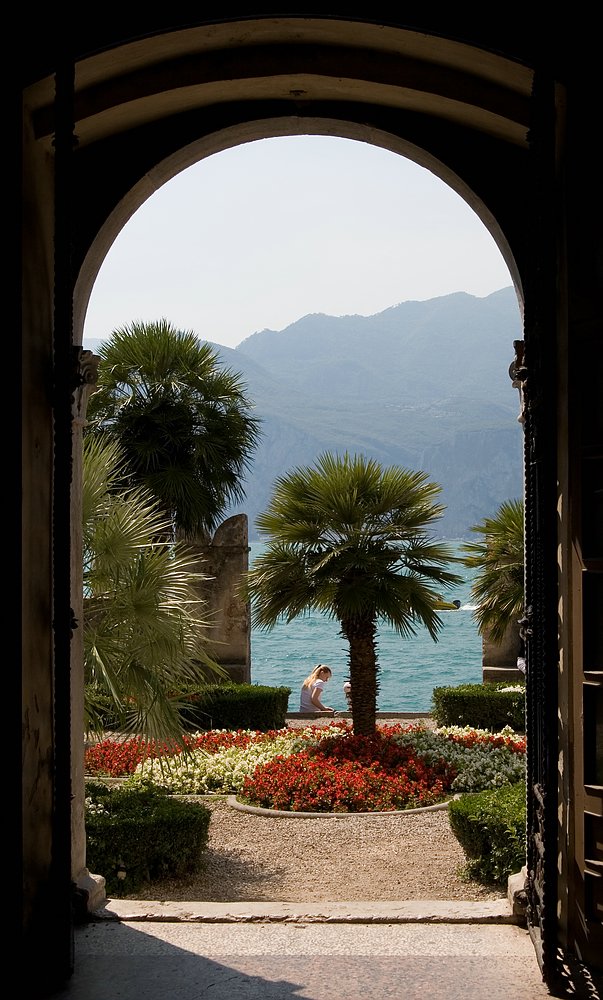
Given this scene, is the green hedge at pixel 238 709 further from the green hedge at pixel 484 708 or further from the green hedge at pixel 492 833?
the green hedge at pixel 492 833

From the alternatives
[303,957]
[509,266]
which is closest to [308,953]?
[303,957]

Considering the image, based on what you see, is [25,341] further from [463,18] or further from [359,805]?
[359,805]

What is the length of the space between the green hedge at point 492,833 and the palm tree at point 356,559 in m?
4.02

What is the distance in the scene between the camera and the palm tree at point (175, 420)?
17188 mm

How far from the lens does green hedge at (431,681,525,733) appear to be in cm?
1366

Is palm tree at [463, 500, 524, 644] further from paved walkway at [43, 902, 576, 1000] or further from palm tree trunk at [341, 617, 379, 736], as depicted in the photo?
paved walkway at [43, 902, 576, 1000]

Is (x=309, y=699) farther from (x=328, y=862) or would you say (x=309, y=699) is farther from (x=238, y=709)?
(x=328, y=862)

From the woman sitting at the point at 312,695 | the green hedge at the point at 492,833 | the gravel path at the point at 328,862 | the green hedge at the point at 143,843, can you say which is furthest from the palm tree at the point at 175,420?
the green hedge at the point at 492,833

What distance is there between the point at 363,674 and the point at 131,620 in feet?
14.0

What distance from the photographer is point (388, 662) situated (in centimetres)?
6919

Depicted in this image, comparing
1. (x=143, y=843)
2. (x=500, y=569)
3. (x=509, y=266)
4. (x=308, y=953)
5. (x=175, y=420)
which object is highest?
(x=175, y=420)

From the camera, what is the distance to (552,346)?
421cm

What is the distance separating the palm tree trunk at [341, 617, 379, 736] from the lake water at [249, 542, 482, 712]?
28.9 metres

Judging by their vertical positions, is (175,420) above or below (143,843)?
above
